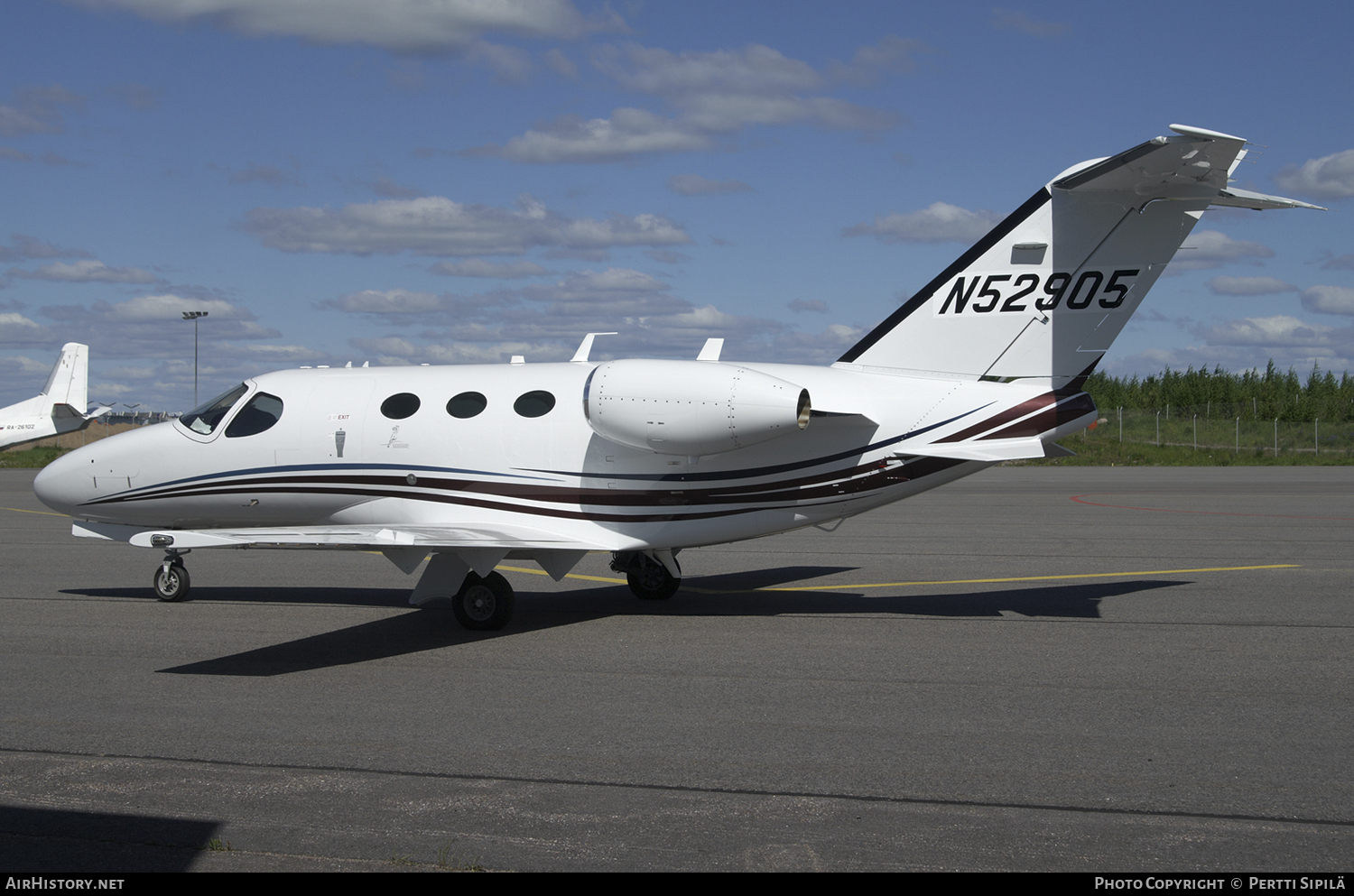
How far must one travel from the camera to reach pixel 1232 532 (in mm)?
20312

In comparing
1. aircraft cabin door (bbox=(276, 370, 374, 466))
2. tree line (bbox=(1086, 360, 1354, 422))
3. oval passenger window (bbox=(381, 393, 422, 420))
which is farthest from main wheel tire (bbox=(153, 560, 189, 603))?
tree line (bbox=(1086, 360, 1354, 422))

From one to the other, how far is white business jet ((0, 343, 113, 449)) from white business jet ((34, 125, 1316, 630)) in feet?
116

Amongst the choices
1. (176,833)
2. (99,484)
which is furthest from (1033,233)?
(99,484)

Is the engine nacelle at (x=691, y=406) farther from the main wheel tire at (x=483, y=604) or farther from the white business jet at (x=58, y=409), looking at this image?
the white business jet at (x=58, y=409)

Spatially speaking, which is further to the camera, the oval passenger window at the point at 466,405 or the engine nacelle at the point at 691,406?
the oval passenger window at the point at 466,405

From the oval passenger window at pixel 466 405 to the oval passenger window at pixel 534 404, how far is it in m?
0.41

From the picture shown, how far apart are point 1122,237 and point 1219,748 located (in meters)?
5.98

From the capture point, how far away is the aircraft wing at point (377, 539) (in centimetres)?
967

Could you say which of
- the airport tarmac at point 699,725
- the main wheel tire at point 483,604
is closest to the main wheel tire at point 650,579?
the airport tarmac at point 699,725

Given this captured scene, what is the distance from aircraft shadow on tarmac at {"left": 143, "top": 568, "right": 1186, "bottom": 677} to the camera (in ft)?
34.0

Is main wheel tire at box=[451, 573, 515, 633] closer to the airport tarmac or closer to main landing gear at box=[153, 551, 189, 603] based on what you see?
the airport tarmac

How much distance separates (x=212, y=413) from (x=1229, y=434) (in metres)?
58.2

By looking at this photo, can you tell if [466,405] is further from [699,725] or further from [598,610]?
[699,725]
